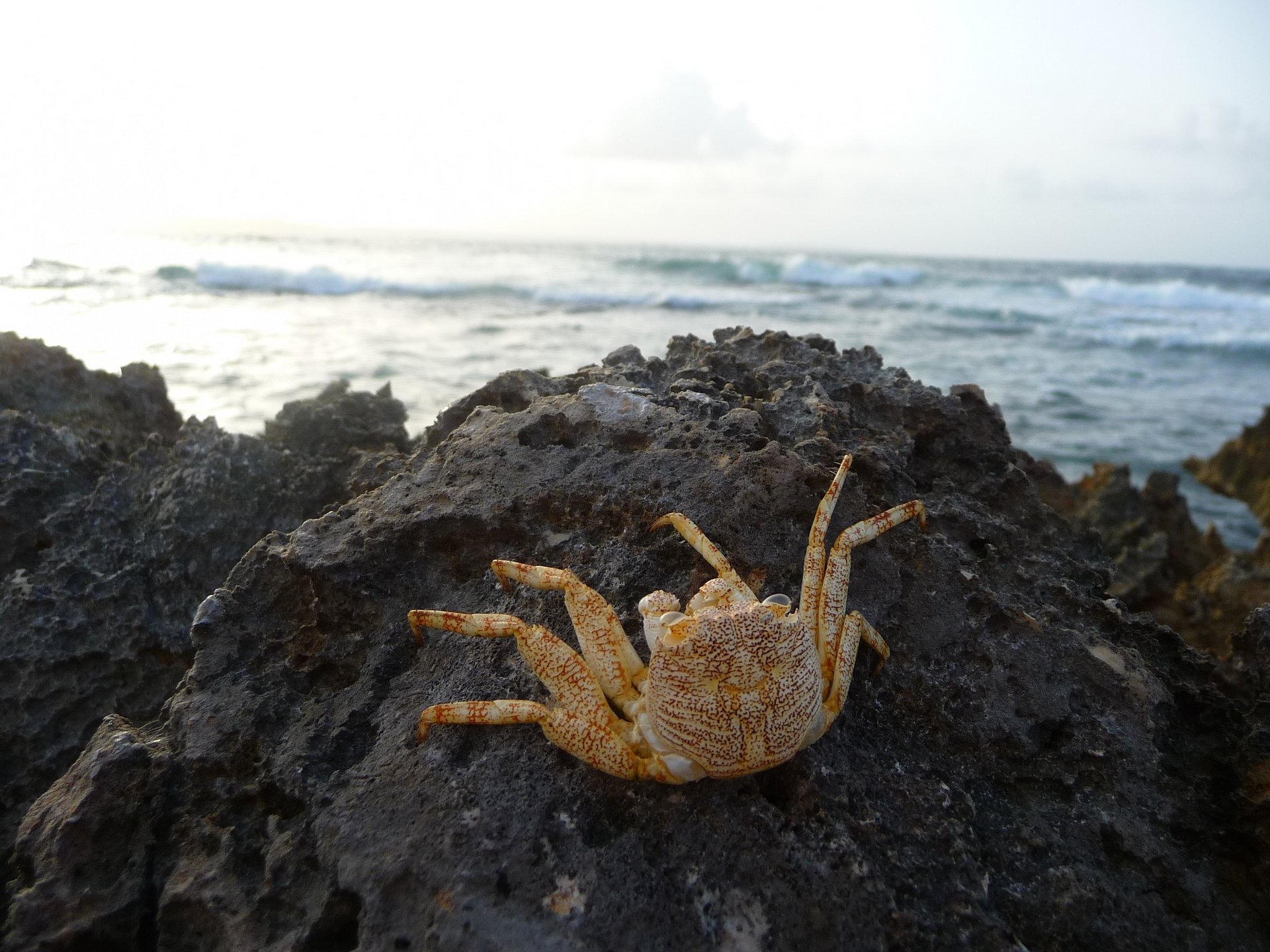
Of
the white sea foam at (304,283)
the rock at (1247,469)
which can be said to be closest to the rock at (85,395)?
the rock at (1247,469)

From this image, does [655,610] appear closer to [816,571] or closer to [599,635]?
[599,635]

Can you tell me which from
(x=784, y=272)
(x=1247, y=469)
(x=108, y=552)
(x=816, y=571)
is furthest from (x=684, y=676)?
(x=784, y=272)

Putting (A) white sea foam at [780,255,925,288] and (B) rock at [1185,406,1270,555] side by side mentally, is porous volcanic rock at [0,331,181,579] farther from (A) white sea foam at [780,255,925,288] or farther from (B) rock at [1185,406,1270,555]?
(A) white sea foam at [780,255,925,288]

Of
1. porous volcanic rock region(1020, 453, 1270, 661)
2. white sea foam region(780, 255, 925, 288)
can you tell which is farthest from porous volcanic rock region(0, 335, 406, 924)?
white sea foam region(780, 255, 925, 288)

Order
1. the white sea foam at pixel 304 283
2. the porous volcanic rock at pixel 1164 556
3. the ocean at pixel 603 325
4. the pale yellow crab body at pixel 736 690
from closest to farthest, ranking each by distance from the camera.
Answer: the pale yellow crab body at pixel 736 690
the porous volcanic rock at pixel 1164 556
the ocean at pixel 603 325
the white sea foam at pixel 304 283

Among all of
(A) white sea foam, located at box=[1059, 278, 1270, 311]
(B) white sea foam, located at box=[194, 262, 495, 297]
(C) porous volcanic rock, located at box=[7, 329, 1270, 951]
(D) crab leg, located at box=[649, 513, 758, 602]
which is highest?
(D) crab leg, located at box=[649, 513, 758, 602]

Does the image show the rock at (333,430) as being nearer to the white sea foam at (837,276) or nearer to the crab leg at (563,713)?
the crab leg at (563,713)

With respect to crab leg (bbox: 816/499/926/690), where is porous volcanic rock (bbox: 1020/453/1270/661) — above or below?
below

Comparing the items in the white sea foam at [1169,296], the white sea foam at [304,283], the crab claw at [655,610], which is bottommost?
the white sea foam at [1169,296]
